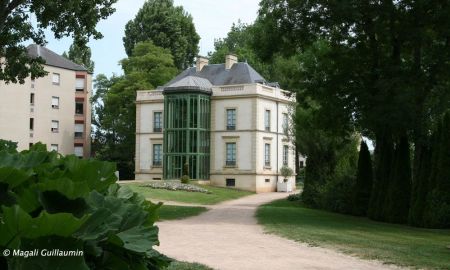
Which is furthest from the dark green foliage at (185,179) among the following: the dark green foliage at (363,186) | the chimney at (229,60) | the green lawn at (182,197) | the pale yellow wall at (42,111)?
the dark green foliage at (363,186)

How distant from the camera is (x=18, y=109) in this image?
5353cm

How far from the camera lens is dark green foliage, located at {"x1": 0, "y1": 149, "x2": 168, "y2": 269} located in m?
1.58

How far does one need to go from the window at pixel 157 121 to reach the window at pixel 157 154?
1441 mm

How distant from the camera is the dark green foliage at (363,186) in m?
25.2

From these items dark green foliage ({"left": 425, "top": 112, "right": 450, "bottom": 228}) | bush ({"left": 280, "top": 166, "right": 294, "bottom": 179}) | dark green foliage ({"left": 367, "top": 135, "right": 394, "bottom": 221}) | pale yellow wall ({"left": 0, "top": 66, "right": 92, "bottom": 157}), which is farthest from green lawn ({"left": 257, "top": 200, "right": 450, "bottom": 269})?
pale yellow wall ({"left": 0, "top": 66, "right": 92, "bottom": 157})

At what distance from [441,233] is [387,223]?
4078mm

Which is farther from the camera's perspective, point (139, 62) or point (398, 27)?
point (139, 62)

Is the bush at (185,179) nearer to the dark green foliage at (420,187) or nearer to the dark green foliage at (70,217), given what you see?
the dark green foliage at (420,187)

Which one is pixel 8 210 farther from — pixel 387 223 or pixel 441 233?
pixel 387 223

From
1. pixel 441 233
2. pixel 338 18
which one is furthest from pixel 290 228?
pixel 338 18

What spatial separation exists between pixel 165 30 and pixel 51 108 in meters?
16.1

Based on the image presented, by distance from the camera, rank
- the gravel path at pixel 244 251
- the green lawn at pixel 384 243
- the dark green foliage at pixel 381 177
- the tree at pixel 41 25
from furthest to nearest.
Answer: the dark green foliage at pixel 381 177, the tree at pixel 41 25, the green lawn at pixel 384 243, the gravel path at pixel 244 251

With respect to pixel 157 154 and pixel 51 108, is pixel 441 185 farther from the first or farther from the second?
pixel 51 108

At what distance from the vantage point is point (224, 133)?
45.7m
